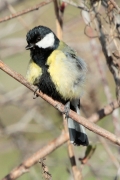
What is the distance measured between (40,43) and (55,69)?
0.20 m

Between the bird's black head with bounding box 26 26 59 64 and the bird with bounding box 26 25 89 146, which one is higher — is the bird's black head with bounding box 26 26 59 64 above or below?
above

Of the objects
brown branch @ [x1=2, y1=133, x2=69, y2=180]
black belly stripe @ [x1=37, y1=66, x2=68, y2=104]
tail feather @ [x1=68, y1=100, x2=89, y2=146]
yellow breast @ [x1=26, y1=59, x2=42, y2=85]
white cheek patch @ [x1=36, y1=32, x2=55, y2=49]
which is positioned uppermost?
white cheek patch @ [x1=36, y1=32, x2=55, y2=49]

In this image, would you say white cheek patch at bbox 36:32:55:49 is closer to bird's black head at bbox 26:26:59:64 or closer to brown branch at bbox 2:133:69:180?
bird's black head at bbox 26:26:59:64

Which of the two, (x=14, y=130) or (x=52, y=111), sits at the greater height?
(x=14, y=130)

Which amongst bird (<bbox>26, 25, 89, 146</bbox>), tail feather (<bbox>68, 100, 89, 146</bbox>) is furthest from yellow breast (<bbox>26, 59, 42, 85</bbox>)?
tail feather (<bbox>68, 100, 89, 146</bbox>)

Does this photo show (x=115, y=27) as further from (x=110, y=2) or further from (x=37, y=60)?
(x=37, y=60)

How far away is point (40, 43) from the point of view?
2.61m

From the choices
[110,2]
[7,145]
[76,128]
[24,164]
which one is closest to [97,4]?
[110,2]

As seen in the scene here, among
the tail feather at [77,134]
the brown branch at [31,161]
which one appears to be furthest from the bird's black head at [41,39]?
the brown branch at [31,161]

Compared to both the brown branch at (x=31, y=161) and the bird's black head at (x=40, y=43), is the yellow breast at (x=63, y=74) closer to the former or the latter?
the bird's black head at (x=40, y=43)

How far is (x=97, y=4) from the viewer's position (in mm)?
2578

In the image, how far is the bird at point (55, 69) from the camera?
2535 mm

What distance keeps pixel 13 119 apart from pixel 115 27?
3.03 meters

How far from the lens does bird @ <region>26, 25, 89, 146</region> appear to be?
8.32 ft
